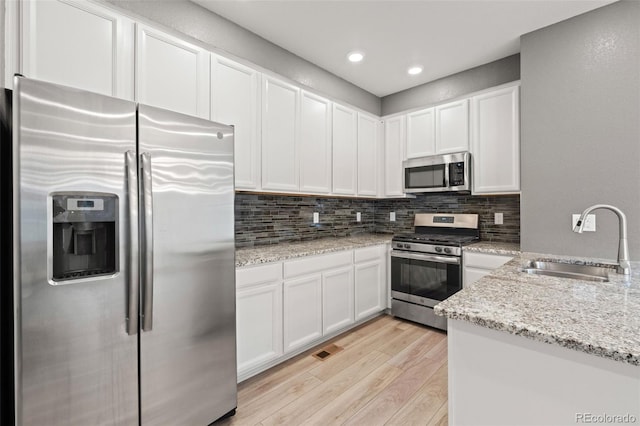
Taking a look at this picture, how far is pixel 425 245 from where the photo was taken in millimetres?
3027

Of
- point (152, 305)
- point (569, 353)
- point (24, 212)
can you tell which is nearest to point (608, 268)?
point (569, 353)

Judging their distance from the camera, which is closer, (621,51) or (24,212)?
(24,212)

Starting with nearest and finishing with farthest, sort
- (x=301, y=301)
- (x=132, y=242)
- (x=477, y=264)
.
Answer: (x=132, y=242) < (x=301, y=301) < (x=477, y=264)

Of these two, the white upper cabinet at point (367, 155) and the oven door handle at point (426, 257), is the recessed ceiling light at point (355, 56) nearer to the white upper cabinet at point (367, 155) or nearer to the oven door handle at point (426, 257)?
the white upper cabinet at point (367, 155)

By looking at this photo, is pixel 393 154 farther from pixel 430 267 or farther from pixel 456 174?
pixel 430 267

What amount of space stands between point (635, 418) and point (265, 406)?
5.65 feet

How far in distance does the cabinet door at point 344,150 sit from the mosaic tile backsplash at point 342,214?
0.35 metres

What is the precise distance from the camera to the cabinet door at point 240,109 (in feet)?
7.22

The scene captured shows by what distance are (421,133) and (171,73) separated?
253 centimetres

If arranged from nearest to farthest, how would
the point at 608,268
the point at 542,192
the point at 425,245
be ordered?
the point at 608,268 → the point at 542,192 → the point at 425,245

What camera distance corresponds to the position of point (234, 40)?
238cm

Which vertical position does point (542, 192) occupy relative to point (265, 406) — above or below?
above

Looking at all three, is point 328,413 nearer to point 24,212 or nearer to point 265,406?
point 265,406

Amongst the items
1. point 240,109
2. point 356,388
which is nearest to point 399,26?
point 240,109
